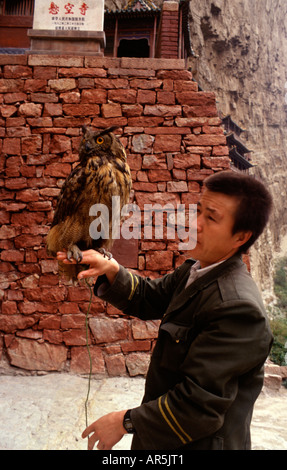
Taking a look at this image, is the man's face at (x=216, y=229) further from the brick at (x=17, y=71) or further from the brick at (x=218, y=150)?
the brick at (x=17, y=71)

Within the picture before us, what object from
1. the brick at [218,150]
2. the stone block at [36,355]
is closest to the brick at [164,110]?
the brick at [218,150]

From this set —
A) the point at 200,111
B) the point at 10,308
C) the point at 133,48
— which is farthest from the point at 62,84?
the point at 133,48

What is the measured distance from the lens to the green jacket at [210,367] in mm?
963

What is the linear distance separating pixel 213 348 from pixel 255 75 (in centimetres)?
3093

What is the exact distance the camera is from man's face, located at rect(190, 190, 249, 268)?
117 centimetres

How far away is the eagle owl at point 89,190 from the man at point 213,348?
592 millimetres

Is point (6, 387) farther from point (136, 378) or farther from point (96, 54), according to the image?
point (96, 54)

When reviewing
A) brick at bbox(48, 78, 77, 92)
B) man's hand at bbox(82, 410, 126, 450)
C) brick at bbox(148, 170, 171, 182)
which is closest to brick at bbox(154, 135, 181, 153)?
brick at bbox(148, 170, 171, 182)

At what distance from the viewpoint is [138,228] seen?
4266mm

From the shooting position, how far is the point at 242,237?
46.8 inches

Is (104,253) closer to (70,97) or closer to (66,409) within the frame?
(66,409)

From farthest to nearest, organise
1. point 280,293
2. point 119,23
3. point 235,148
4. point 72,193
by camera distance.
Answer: point 280,293, point 235,148, point 119,23, point 72,193

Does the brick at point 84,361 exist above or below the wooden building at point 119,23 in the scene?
below
